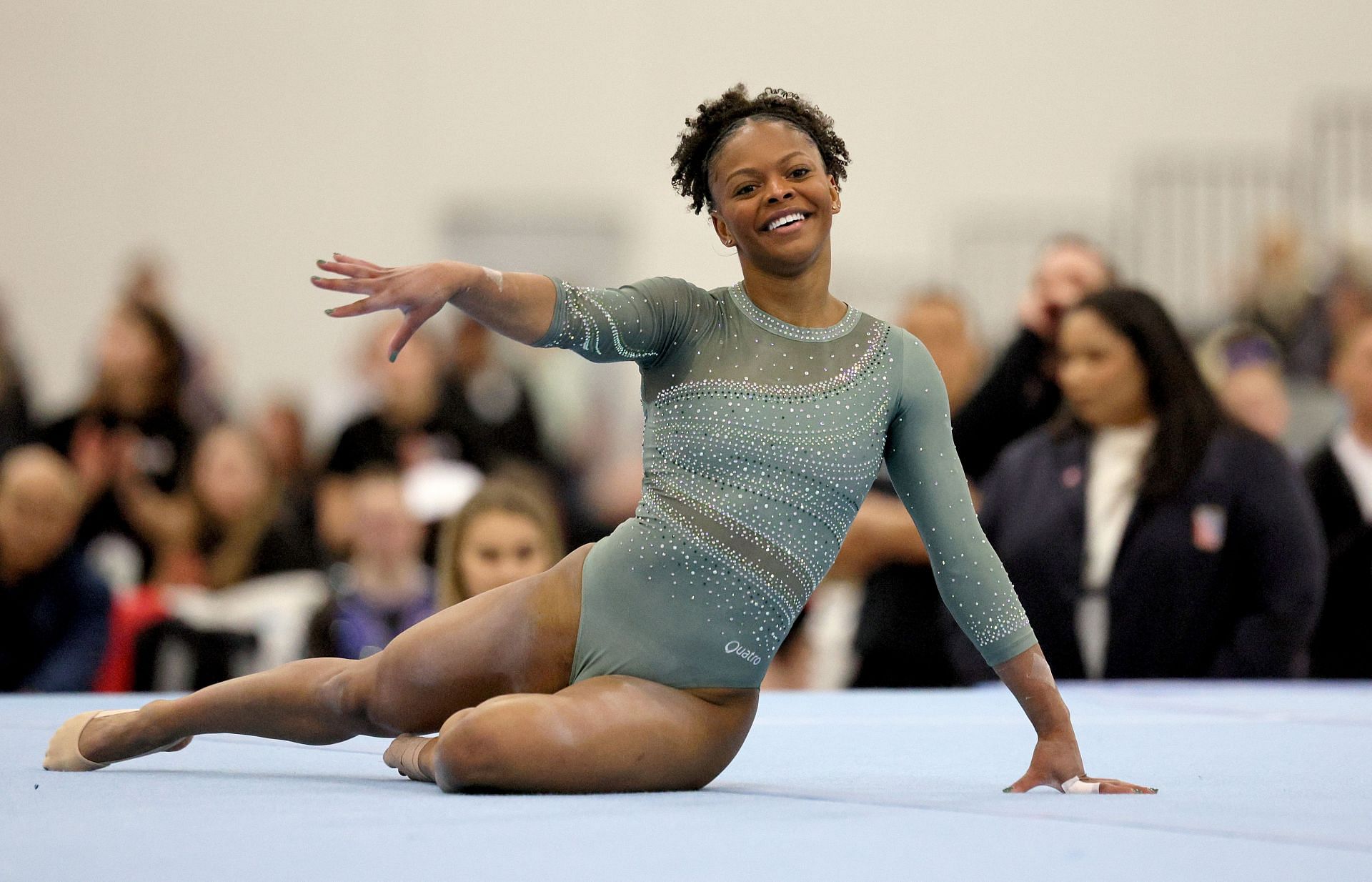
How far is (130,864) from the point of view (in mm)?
1503

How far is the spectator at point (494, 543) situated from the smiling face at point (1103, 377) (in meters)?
1.40

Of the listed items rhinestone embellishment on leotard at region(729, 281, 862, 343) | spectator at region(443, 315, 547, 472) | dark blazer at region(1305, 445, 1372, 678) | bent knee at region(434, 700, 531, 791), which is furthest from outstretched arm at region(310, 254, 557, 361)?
spectator at region(443, 315, 547, 472)

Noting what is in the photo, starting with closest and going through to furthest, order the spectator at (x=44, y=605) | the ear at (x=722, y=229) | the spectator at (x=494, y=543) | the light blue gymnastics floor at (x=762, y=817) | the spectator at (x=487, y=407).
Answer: the light blue gymnastics floor at (x=762, y=817) < the ear at (x=722, y=229) < the spectator at (x=494, y=543) < the spectator at (x=44, y=605) < the spectator at (x=487, y=407)

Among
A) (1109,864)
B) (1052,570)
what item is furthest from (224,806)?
(1052,570)

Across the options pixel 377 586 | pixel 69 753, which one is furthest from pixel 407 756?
pixel 377 586

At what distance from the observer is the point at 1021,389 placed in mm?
4484

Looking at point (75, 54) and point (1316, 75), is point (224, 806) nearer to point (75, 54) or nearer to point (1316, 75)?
point (75, 54)

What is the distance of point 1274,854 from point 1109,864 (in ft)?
0.65

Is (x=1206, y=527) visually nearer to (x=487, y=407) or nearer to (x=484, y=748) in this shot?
(x=484, y=748)

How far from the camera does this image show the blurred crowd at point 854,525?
3838 millimetres

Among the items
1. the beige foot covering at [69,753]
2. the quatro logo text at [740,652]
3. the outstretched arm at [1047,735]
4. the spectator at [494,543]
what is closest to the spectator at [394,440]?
the spectator at [494,543]

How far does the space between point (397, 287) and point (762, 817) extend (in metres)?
0.80

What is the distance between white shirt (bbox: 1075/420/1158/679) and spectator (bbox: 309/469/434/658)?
1.76 meters

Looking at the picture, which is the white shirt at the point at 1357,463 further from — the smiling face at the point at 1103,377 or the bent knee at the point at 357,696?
the bent knee at the point at 357,696
